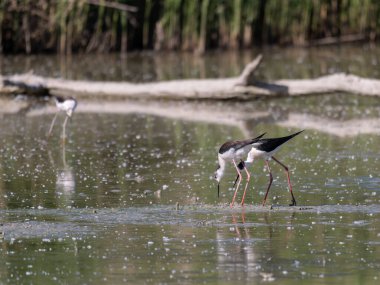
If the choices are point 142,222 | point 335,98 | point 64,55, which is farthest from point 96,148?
point 64,55

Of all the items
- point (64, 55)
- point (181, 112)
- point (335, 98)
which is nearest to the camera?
point (181, 112)

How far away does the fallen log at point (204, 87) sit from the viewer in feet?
59.8

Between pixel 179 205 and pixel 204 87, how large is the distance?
853 centimetres

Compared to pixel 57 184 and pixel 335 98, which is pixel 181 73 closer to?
pixel 335 98

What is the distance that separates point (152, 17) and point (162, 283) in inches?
883

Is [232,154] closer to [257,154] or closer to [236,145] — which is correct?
[236,145]

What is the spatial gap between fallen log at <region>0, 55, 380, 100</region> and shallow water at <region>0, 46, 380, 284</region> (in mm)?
499

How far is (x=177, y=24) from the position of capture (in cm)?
2872

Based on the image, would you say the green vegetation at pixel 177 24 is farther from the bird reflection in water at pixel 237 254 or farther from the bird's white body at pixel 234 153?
the bird reflection in water at pixel 237 254

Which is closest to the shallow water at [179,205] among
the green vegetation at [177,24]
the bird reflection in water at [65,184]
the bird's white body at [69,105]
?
the bird reflection in water at [65,184]

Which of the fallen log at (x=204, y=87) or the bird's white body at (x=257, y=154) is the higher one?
the bird's white body at (x=257, y=154)

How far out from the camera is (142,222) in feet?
33.5

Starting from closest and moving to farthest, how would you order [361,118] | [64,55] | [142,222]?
[142,222] → [361,118] → [64,55]

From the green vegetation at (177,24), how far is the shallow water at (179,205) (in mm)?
9227
